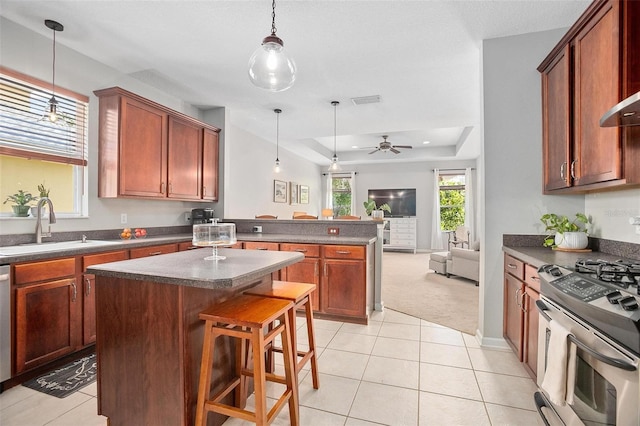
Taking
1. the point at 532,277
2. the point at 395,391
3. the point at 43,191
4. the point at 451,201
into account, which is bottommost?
the point at 395,391

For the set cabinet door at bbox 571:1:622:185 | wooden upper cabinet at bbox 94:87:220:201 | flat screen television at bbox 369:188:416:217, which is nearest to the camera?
cabinet door at bbox 571:1:622:185

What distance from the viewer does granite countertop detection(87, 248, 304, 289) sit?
1357 mm

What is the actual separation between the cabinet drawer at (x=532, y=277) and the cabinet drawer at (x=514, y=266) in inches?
3.0

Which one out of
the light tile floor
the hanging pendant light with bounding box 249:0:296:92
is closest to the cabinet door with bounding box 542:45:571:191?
the light tile floor

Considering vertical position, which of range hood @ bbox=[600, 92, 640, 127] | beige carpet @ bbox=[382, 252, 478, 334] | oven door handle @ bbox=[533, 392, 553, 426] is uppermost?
range hood @ bbox=[600, 92, 640, 127]

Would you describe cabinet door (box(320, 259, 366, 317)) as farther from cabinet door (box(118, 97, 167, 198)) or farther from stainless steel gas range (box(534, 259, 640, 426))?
cabinet door (box(118, 97, 167, 198))

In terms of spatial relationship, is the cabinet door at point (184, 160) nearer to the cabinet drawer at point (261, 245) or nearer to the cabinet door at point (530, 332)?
the cabinet drawer at point (261, 245)

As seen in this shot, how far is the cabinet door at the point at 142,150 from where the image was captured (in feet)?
10.4

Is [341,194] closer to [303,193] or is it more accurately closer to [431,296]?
[303,193]

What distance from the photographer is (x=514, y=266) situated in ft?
7.99

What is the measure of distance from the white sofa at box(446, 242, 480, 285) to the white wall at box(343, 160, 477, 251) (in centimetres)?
357

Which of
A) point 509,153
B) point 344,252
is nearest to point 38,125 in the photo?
point 344,252

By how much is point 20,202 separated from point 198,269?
7.20 ft

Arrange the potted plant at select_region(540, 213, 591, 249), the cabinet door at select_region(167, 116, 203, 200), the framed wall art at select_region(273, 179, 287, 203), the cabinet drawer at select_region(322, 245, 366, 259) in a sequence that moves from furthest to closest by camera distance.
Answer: the framed wall art at select_region(273, 179, 287, 203) → the cabinet door at select_region(167, 116, 203, 200) → the cabinet drawer at select_region(322, 245, 366, 259) → the potted plant at select_region(540, 213, 591, 249)
